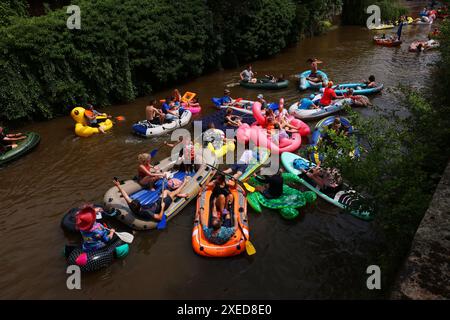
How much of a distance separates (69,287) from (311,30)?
1010 inches

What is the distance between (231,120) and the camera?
11.9 metres

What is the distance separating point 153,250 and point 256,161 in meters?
3.97

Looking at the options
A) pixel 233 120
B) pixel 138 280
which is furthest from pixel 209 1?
pixel 138 280

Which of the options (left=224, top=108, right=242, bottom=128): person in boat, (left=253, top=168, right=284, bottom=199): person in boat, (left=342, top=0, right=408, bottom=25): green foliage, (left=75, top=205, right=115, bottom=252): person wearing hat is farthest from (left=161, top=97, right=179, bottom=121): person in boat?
(left=342, top=0, right=408, bottom=25): green foliage

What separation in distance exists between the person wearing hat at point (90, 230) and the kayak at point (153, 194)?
0.71 m

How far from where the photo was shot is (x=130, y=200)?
23.9 ft

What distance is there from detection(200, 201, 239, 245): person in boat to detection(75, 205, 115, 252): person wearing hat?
6.51 ft

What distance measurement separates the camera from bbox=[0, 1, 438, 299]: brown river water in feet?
19.9

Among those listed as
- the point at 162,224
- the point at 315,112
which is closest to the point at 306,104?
the point at 315,112

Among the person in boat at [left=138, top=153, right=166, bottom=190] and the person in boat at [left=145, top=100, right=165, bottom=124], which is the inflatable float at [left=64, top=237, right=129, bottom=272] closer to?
the person in boat at [left=138, top=153, right=166, bottom=190]

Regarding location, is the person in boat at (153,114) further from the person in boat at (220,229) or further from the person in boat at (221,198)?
the person in boat at (220,229)

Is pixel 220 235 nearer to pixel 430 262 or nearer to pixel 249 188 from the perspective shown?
pixel 249 188

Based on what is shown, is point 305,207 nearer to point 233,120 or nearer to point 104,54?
point 233,120

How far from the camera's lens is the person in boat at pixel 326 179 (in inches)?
323
